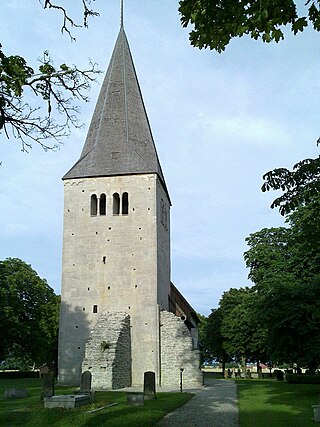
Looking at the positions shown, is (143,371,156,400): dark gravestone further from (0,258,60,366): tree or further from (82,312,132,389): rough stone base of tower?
(0,258,60,366): tree

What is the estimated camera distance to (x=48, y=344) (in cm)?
4609

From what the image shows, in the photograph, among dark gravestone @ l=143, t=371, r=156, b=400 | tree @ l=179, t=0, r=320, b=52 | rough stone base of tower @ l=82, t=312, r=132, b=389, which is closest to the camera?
tree @ l=179, t=0, r=320, b=52

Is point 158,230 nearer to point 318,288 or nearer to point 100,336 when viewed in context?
point 100,336

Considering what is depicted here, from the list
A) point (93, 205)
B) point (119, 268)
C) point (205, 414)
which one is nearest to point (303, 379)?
point (119, 268)

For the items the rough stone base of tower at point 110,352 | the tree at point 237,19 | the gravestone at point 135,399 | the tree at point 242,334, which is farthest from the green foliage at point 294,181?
the tree at point 242,334

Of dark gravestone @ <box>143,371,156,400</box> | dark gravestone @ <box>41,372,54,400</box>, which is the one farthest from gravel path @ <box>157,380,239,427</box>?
dark gravestone @ <box>41,372,54,400</box>

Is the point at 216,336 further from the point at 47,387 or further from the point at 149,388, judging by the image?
the point at 47,387

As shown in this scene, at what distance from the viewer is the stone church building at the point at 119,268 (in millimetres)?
30938

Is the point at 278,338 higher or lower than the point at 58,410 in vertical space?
higher

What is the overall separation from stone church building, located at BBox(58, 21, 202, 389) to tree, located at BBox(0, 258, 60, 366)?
11.7 meters

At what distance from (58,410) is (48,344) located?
31717mm

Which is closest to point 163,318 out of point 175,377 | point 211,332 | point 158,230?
point 175,377

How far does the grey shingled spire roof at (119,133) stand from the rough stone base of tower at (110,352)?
9859mm

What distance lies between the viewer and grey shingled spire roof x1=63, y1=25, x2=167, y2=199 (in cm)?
3491
